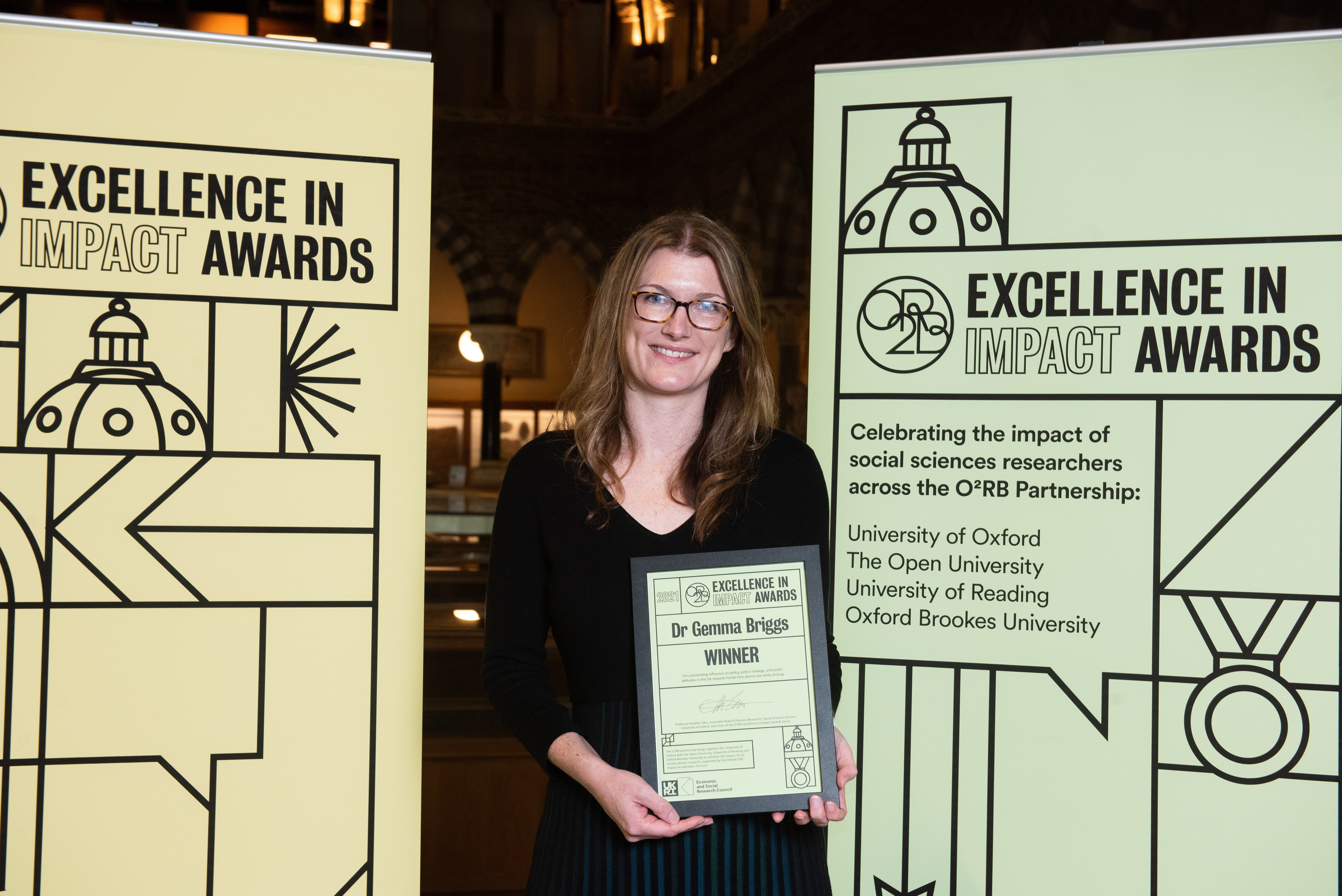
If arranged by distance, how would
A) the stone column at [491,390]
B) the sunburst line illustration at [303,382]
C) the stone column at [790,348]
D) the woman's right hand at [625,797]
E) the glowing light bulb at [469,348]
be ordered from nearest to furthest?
the woman's right hand at [625,797]
the sunburst line illustration at [303,382]
the glowing light bulb at [469,348]
the stone column at [790,348]
the stone column at [491,390]

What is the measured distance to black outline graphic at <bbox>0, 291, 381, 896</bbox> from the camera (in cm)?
182

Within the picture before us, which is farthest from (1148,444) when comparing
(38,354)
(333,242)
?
(38,354)

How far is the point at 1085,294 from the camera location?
2035mm

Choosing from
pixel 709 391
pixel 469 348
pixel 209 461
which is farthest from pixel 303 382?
pixel 469 348

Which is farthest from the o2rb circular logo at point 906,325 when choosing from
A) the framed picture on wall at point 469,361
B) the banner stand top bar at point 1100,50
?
the framed picture on wall at point 469,361

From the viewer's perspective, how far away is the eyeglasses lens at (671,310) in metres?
1.56

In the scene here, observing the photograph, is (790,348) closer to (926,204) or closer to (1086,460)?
(926,204)

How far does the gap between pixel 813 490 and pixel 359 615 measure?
836 mm

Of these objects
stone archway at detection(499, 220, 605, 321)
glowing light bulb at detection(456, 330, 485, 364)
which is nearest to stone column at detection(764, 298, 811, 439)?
glowing light bulb at detection(456, 330, 485, 364)

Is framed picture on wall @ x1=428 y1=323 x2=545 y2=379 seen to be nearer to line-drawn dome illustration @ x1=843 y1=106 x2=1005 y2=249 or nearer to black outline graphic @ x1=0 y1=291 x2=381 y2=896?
line-drawn dome illustration @ x1=843 y1=106 x2=1005 y2=249

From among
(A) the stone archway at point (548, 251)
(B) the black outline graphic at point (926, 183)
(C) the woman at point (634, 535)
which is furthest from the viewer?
(A) the stone archway at point (548, 251)
